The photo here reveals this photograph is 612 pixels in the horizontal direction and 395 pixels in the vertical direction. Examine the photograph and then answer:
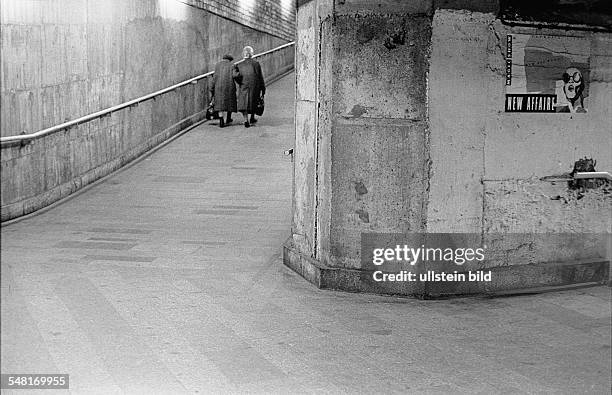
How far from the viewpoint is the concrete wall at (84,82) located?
1041cm

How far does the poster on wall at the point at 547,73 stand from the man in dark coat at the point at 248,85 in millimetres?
11505

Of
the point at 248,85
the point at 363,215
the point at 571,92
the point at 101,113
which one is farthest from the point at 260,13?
the point at 363,215

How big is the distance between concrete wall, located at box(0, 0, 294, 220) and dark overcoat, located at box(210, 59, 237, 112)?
51 centimetres

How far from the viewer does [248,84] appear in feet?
62.7

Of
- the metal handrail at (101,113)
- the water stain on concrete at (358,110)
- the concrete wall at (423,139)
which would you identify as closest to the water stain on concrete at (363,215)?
the concrete wall at (423,139)

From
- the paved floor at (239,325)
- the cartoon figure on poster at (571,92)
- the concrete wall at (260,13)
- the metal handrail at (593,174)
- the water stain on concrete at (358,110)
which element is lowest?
the paved floor at (239,325)

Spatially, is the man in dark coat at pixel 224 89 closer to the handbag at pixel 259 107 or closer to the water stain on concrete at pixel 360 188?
the handbag at pixel 259 107

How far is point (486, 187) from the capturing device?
7555mm

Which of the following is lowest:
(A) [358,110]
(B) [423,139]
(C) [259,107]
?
(B) [423,139]

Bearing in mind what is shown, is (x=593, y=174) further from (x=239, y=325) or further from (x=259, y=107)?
(x=259, y=107)

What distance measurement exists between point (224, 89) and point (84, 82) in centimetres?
670

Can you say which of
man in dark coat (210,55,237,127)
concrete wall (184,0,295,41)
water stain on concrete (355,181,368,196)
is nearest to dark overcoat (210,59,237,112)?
man in dark coat (210,55,237,127)

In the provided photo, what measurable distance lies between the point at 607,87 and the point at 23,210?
237 inches

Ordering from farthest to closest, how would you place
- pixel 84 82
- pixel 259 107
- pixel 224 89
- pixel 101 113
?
pixel 259 107 → pixel 224 89 → pixel 101 113 → pixel 84 82
